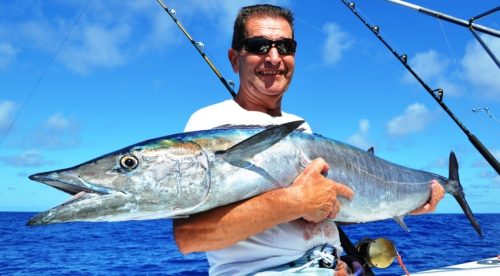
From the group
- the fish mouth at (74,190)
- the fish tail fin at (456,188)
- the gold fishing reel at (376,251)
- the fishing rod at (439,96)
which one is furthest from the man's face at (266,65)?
the fishing rod at (439,96)

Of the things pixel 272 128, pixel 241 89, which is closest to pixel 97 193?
pixel 272 128

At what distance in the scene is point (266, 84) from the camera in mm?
2660

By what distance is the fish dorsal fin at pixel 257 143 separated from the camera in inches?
82.3

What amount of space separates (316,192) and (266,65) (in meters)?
0.83

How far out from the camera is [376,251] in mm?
3527

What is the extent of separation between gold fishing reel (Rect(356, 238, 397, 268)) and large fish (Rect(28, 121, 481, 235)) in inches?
36.6

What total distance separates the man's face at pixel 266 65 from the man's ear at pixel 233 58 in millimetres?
54

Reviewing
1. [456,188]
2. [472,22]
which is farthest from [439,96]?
[456,188]

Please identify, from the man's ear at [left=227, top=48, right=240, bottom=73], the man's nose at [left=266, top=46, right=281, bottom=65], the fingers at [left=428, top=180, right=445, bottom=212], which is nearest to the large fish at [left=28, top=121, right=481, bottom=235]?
the man's nose at [left=266, top=46, right=281, bottom=65]

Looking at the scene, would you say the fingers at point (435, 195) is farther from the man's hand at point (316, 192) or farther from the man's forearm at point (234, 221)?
the man's forearm at point (234, 221)

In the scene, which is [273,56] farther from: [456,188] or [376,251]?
[456,188]

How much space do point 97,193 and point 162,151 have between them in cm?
32

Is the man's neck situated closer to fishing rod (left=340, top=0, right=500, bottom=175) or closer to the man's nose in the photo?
the man's nose

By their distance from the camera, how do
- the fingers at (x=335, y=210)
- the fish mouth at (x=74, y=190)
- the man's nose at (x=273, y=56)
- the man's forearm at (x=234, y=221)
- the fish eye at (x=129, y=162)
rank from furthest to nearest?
the man's nose at (x=273, y=56)
the fingers at (x=335, y=210)
the man's forearm at (x=234, y=221)
the fish eye at (x=129, y=162)
the fish mouth at (x=74, y=190)
